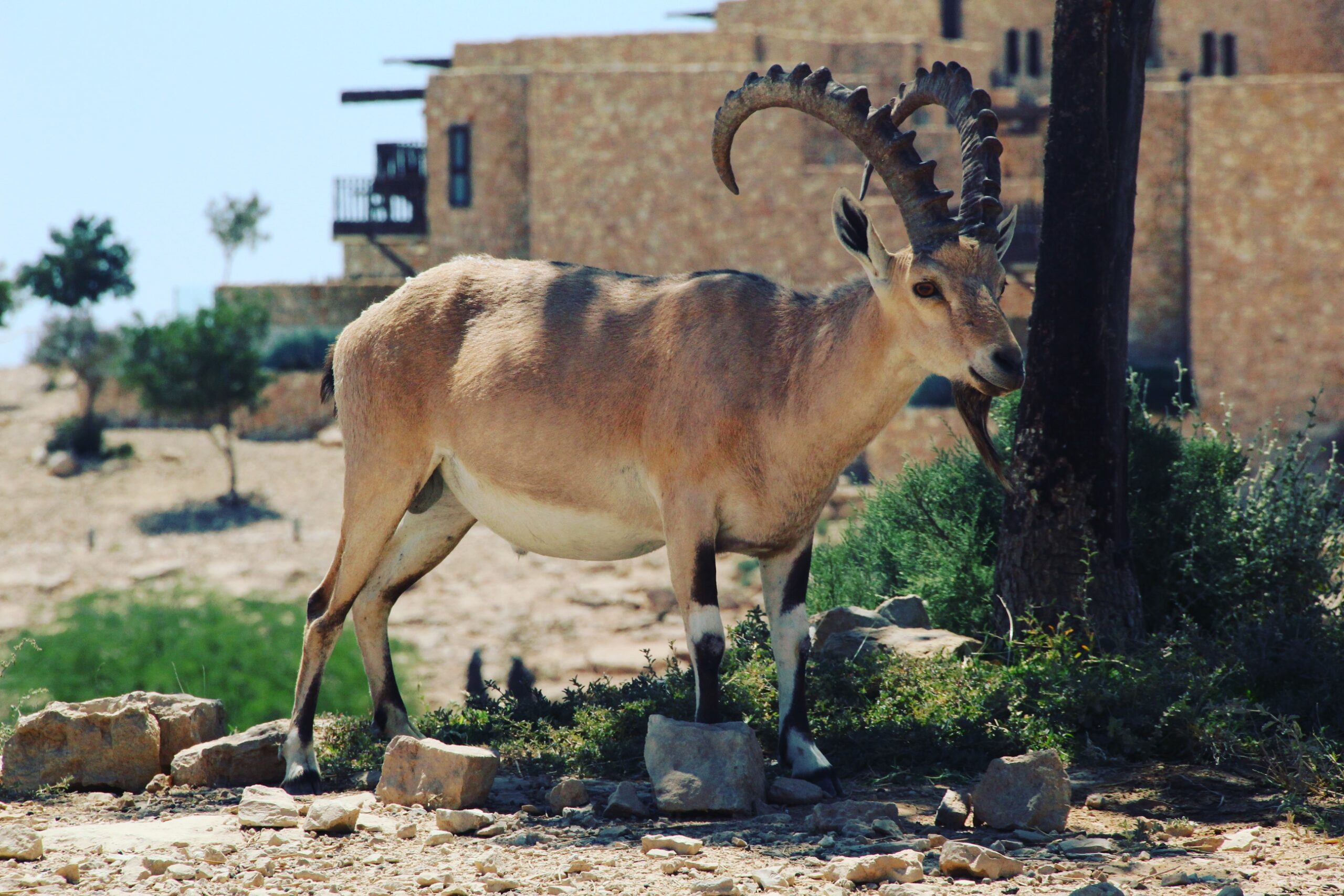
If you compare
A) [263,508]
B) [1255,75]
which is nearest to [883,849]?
[263,508]

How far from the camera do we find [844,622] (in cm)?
770

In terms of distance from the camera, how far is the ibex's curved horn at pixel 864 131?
5383 millimetres

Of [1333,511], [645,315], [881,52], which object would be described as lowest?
[1333,511]

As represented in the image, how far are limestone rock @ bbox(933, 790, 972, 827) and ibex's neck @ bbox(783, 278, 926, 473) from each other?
140 centimetres

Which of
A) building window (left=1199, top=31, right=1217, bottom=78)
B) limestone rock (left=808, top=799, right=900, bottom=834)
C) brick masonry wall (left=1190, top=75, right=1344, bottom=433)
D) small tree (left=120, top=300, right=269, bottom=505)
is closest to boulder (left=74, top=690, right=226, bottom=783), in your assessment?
limestone rock (left=808, top=799, right=900, bottom=834)

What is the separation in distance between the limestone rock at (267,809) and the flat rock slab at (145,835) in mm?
60

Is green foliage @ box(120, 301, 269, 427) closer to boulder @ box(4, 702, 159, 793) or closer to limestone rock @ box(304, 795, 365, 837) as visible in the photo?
boulder @ box(4, 702, 159, 793)

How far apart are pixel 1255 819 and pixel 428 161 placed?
31565mm

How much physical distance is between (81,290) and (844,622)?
30.4m

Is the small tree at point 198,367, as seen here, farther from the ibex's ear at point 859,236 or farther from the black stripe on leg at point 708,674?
the ibex's ear at point 859,236

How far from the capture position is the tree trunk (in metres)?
7.29

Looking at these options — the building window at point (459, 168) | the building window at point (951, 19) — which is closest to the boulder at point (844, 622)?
the building window at point (459, 168)

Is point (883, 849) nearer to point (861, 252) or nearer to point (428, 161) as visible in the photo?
point (861, 252)

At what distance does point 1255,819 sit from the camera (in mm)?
5250
